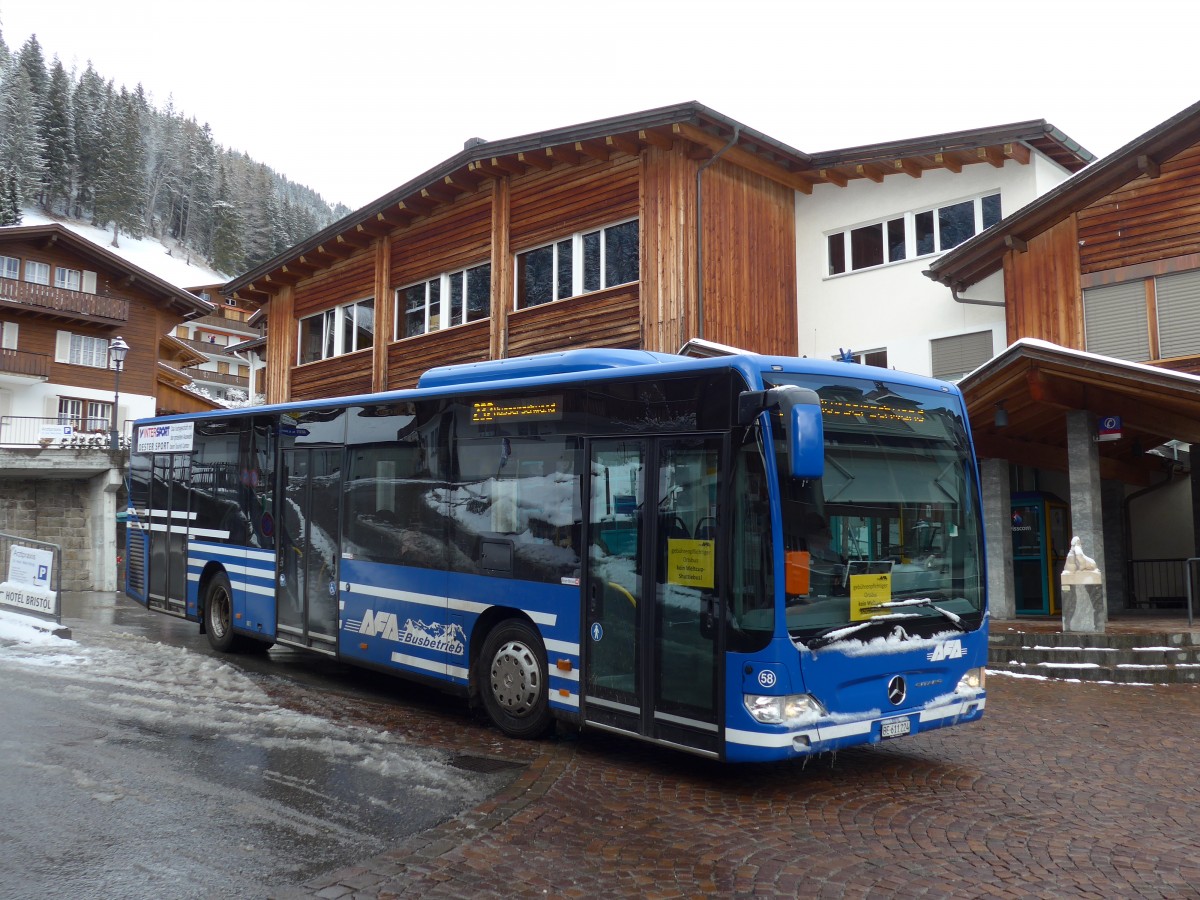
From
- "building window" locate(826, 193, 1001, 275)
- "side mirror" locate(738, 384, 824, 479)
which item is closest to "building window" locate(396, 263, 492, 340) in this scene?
"building window" locate(826, 193, 1001, 275)

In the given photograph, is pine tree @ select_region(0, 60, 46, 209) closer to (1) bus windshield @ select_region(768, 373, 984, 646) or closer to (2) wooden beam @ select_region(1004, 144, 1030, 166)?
(2) wooden beam @ select_region(1004, 144, 1030, 166)

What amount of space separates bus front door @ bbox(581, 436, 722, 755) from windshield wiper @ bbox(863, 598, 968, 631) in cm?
115

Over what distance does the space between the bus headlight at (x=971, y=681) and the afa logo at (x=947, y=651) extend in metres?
0.19

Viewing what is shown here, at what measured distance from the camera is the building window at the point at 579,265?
61.7 ft

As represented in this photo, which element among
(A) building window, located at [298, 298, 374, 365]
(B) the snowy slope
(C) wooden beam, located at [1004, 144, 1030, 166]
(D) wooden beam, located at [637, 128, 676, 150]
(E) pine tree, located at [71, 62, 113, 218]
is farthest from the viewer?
(E) pine tree, located at [71, 62, 113, 218]

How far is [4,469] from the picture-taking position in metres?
28.0

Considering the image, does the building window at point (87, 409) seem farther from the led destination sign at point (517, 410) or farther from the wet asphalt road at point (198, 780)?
the led destination sign at point (517, 410)

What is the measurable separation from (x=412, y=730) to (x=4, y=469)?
2514cm

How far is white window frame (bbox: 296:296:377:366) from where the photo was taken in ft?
84.4

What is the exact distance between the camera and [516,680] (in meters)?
7.93

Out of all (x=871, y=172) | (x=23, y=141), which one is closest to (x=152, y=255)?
(x=23, y=141)

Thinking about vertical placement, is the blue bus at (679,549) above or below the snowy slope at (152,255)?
below

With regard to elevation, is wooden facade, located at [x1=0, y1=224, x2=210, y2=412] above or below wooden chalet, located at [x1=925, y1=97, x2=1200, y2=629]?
above

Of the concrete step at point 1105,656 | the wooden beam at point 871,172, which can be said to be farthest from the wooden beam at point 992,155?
the concrete step at point 1105,656
